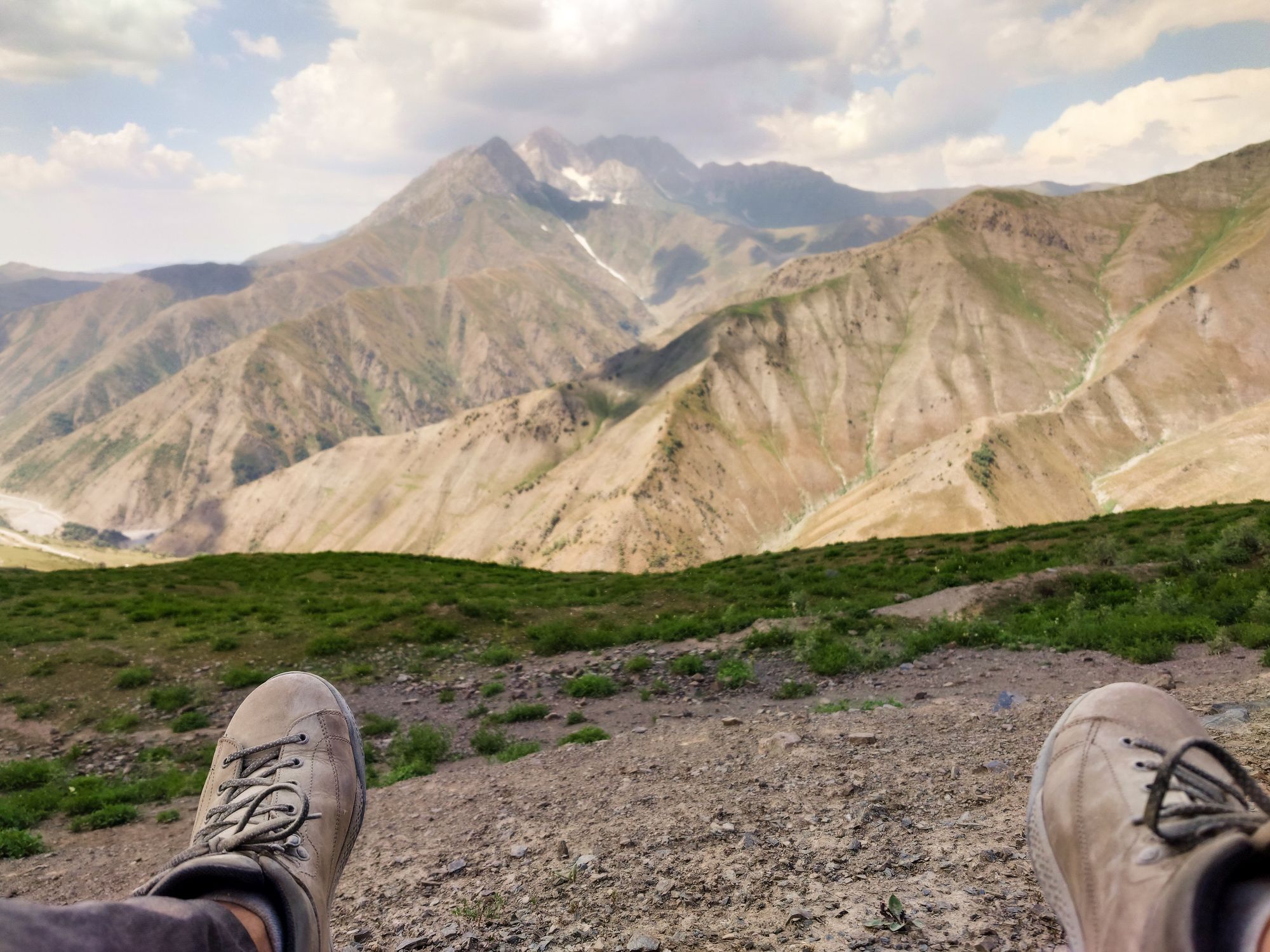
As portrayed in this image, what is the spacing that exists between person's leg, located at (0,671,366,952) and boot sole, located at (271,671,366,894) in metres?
0.01

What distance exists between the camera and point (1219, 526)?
64.6ft

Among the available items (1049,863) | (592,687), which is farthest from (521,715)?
(1049,863)

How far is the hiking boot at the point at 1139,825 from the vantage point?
2395 mm

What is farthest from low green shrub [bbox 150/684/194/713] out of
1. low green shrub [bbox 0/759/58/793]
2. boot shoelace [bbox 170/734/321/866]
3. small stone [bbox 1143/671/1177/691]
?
small stone [bbox 1143/671/1177/691]

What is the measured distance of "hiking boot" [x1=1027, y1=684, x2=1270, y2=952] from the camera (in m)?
2.39

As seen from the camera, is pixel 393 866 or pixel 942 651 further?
pixel 942 651

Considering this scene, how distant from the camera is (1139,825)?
9.75 feet

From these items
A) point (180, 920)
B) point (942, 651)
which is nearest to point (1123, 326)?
point (942, 651)

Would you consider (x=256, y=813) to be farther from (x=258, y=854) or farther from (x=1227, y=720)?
(x=1227, y=720)

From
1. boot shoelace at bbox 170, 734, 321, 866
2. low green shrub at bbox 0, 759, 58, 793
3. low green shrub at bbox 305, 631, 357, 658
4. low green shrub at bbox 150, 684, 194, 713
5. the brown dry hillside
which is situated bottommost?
the brown dry hillside

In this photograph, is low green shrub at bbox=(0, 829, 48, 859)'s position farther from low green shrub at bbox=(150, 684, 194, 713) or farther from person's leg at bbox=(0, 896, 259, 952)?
person's leg at bbox=(0, 896, 259, 952)

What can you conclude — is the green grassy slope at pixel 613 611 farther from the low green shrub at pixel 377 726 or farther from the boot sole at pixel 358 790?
the boot sole at pixel 358 790

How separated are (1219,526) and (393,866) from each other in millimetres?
24145

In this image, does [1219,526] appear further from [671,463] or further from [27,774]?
[671,463]
